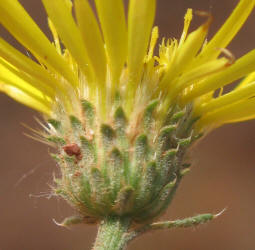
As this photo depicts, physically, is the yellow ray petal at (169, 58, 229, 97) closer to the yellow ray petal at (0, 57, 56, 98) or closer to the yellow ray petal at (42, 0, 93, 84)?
the yellow ray petal at (42, 0, 93, 84)

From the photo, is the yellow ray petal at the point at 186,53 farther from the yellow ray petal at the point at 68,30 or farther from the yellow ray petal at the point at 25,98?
the yellow ray petal at the point at 25,98

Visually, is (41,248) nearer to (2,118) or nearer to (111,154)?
(2,118)

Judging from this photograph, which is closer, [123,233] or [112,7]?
[112,7]

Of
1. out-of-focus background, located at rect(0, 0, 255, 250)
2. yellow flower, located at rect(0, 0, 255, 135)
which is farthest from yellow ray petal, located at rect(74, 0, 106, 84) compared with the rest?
out-of-focus background, located at rect(0, 0, 255, 250)

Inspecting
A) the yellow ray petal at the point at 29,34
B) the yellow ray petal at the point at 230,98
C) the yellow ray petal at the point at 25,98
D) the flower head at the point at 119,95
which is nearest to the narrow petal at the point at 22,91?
the yellow ray petal at the point at 25,98

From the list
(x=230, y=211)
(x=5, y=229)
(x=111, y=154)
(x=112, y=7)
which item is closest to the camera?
(x=112, y=7)

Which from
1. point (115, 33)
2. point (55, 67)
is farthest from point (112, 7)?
point (55, 67)
